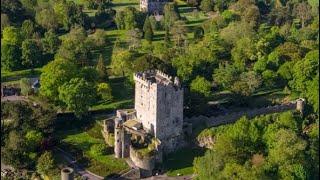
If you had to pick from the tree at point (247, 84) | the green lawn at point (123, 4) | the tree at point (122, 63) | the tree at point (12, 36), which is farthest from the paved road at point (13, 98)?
the green lawn at point (123, 4)

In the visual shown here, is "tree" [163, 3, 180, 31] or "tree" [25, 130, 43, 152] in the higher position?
"tree" [163, 3, 180, 31]

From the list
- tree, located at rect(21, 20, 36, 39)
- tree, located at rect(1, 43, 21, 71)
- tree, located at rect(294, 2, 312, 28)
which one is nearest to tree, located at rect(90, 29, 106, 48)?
tree, located at rect(21, 20, 36, 39)

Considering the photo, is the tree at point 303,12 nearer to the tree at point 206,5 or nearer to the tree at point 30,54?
the tree at point 206,5

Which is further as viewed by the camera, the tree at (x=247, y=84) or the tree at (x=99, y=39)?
the tree at (x=99, y=39)

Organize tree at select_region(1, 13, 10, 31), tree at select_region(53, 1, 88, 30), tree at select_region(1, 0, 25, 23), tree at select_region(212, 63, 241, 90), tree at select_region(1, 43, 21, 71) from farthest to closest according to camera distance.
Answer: tree at select_region(1, 0, 25, 23)
tree at select_region(53, 1, 88, 30)
tree at select_region(1, 13, 10, 31)
tree at select_region(1, 43, 21, 71)
tree at select_region(212, 63, 241, 90)

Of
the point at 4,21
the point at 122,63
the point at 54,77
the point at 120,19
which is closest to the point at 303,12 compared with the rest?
the point at 120,19

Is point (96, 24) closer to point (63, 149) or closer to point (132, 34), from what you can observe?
point (132, 34)

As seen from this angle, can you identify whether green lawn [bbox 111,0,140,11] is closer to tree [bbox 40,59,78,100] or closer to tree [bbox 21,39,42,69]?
tree [bbox 21,39,42,69]
